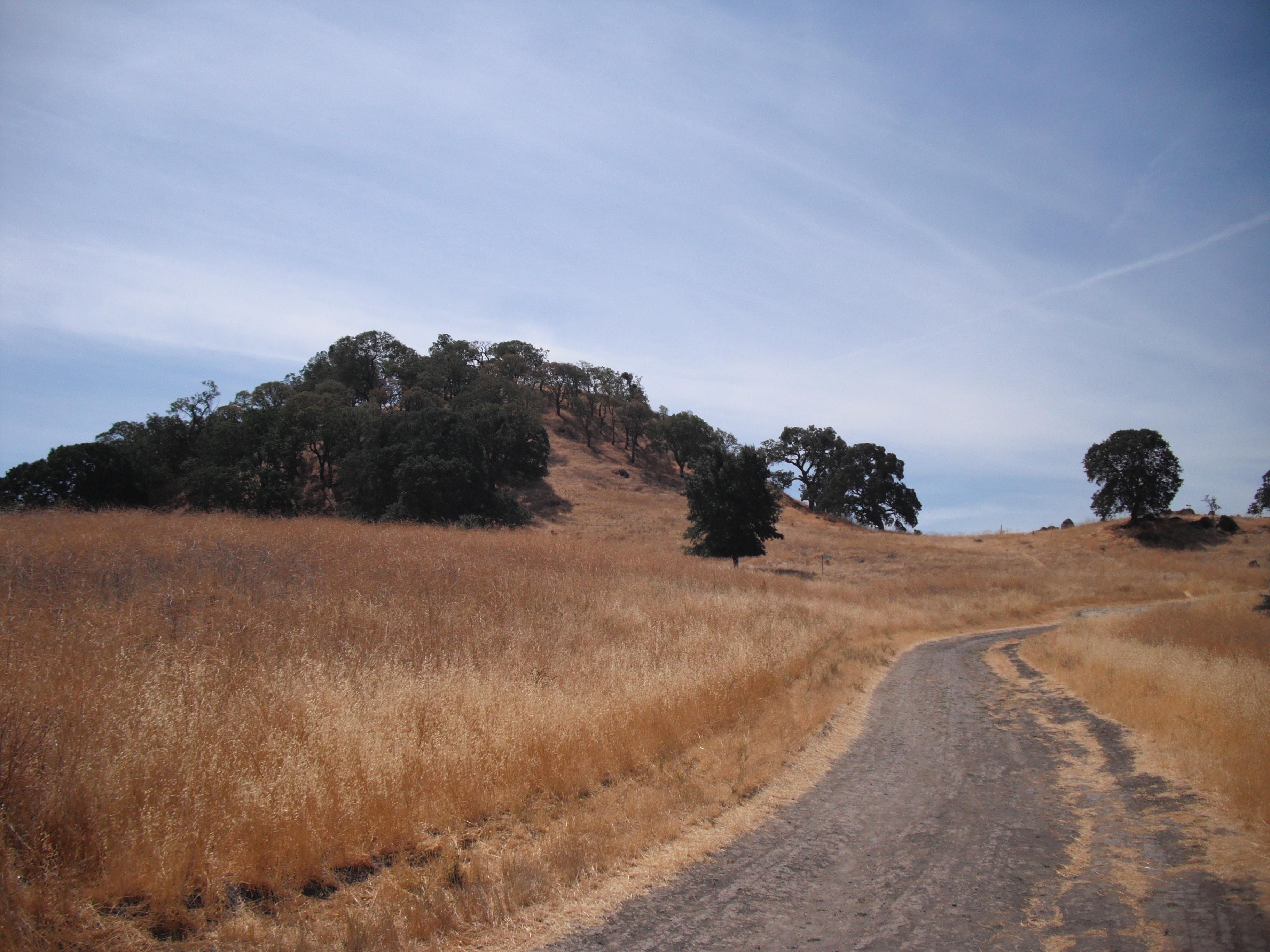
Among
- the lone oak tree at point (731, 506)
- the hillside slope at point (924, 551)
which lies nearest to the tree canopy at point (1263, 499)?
the hillside slope at point (924, 551)

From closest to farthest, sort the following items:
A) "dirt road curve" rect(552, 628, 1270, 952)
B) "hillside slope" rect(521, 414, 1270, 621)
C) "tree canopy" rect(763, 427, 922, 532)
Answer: "dirt road curve" rect(552, 628, 1270, 952) → "hillside slope" rect(521, 414, 1270, 621) → "tree canopy" rect(763, 427, 922, 532)

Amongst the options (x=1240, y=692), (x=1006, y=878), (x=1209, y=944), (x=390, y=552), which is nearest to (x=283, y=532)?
(x=390, y=552)

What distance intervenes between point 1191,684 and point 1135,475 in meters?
55.0

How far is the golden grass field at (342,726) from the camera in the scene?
4172 millimetres

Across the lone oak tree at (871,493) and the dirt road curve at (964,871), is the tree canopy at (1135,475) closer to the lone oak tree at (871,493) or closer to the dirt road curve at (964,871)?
the lone oak tree at (871,493)

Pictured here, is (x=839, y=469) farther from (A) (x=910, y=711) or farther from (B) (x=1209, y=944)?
(B) (x=1209, y=944)

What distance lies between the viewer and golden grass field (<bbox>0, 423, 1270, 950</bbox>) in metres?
4.17

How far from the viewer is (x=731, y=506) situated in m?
38.7

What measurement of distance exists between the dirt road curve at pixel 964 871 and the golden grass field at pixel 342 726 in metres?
0.88

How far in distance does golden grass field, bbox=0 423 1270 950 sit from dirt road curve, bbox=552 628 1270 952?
877 millimetres

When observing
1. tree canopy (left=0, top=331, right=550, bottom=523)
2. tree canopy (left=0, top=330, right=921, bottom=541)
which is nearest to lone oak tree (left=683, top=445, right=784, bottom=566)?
tree canopy (left=0, top=330, right=921, bottom=541)

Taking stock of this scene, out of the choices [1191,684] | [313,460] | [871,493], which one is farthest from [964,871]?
[871,493]

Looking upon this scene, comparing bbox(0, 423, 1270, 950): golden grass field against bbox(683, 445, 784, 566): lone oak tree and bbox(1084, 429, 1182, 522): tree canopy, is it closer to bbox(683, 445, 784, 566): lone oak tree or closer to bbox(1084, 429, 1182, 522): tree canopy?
bbox(683, 445, 784, 566): lone oak tree

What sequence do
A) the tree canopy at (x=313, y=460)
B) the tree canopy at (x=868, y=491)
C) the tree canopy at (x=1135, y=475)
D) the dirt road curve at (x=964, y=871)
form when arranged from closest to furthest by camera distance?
the dirt road curve at (x=964, y=871)
the tree canopy at (x=313, y=460)
the tree canopy at (x=1135, y=475)
the tree canopy at (x=868, y=491)
